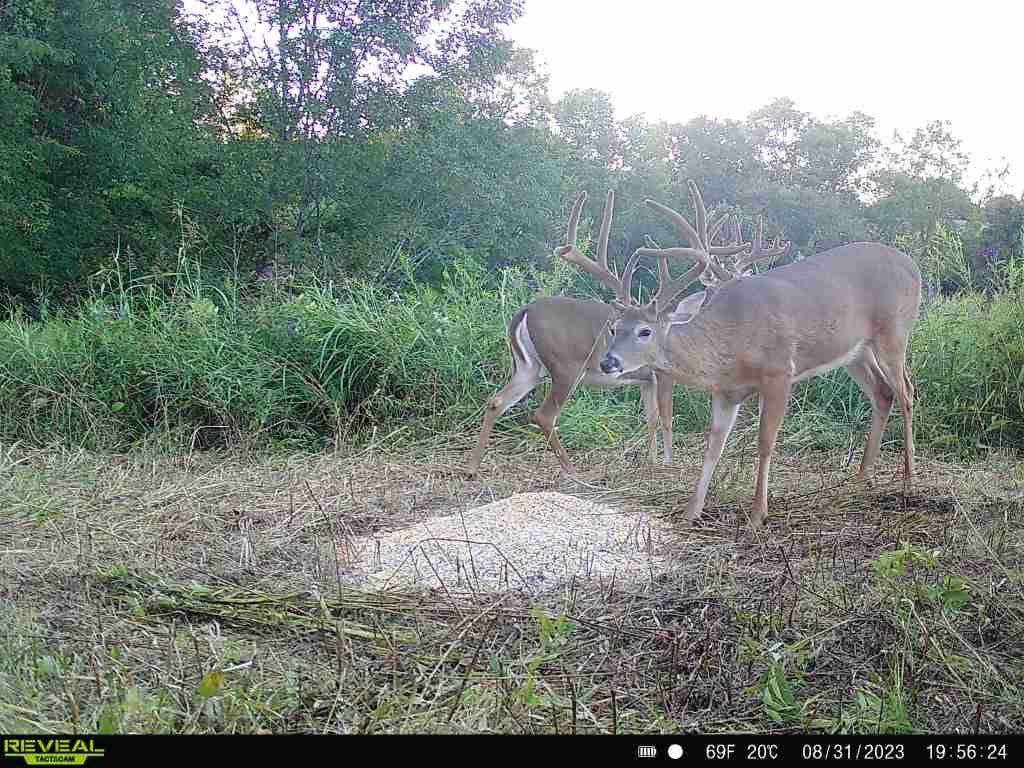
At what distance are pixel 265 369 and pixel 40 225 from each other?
740 cm

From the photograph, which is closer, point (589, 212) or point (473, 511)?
point (473, 511)

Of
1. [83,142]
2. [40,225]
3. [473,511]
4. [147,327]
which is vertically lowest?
[473,511]

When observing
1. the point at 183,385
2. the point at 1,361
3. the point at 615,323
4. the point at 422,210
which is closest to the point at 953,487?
the point at 615,323

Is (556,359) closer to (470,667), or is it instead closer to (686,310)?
(686,310)

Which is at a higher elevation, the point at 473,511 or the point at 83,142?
the point at 83,142

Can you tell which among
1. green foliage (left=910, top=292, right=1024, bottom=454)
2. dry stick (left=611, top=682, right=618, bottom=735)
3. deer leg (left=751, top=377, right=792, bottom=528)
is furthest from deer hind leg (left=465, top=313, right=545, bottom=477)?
dry stick (left=611, top=682, right=618, bottom=735)

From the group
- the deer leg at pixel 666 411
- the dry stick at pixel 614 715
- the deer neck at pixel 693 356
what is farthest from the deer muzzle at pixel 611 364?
the dry stick at pixel 614 715

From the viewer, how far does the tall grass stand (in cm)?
609

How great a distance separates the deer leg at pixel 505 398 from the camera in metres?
5.45

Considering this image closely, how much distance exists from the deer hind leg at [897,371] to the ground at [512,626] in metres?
0.52

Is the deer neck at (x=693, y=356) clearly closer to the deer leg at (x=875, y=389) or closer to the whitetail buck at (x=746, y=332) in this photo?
the whitetail buck at (x=746, y=332)

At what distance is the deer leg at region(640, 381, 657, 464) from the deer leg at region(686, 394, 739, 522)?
147 centimetres

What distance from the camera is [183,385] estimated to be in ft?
20.3

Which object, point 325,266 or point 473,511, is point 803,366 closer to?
point 473,511
